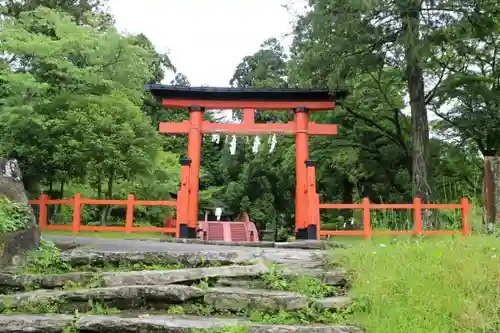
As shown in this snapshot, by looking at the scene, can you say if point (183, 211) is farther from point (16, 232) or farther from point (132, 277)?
point (132, 277)

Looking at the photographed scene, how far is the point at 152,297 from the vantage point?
5.15 metres

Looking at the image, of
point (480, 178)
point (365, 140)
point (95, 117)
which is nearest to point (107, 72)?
point (95, 117)

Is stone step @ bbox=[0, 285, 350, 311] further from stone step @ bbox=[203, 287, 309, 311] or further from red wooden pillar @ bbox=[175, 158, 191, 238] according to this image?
red wooden pillar @ bbox=[175, 158, 191, 238]

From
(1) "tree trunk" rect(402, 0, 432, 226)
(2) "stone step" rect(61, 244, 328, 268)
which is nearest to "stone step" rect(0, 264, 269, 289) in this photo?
(2) "stone step" rect(61, 244, 328, 268)

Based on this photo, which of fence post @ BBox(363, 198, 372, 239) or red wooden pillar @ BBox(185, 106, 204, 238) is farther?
red wooden pillar @ BBox(185, 106, 204, 238)

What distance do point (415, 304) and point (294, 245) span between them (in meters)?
5.28

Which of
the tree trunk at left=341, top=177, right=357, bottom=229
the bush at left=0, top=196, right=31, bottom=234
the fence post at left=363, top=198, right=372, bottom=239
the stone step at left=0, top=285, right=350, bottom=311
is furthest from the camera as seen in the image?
the tree trunk at left=341, top=177, right=357, bottom=229

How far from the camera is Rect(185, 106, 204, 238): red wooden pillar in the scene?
11539mm

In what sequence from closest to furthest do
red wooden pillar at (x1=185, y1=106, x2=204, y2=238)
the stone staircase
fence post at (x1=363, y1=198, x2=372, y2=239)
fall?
the stone staircase → fence post at (x1=363, y1=198, x2=372, y2=239) → red wooden pillar at (x1=185, y1=106, x2=204, y2=238)

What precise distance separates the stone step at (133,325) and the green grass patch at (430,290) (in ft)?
1.38

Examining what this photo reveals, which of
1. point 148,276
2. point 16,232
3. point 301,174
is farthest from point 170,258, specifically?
point 301,174

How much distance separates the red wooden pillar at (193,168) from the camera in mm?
11539

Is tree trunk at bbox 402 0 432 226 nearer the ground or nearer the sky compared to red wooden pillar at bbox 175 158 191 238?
nearer the sky

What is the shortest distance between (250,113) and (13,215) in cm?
712
